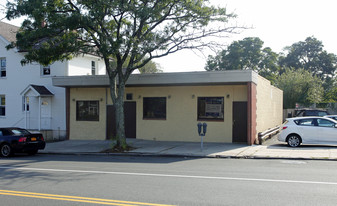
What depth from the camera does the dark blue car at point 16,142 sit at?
14891mm

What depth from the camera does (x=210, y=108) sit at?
17.9m

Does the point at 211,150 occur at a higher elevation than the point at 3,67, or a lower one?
lower

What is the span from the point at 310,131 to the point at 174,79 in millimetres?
6956

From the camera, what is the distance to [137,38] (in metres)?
15.2

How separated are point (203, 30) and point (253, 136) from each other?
566 cm

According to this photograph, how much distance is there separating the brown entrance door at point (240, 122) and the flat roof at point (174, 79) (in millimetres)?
1259

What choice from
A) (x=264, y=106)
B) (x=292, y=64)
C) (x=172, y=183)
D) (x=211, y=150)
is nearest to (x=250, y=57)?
(x=292, y=64)

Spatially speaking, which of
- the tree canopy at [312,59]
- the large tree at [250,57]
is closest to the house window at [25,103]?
the large tree at [250,57]

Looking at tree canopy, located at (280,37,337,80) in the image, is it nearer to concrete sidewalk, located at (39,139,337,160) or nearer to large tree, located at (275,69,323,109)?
large tree, located at (275,69,323,109)

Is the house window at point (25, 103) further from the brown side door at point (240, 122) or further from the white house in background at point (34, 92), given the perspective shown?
the brown side door at point (240, 122)

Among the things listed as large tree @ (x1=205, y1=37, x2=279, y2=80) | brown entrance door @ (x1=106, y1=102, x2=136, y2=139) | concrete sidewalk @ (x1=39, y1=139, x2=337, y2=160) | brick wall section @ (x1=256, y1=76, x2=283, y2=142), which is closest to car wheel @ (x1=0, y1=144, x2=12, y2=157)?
concrete sidewalk @ (x1=39, y1=139, x2=337, y2=160)

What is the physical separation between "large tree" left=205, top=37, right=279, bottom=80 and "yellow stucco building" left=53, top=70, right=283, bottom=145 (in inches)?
1306

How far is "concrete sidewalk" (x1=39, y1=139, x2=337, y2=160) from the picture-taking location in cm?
1309

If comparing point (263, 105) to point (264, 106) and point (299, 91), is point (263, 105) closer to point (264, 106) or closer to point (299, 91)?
point (264, 106)
